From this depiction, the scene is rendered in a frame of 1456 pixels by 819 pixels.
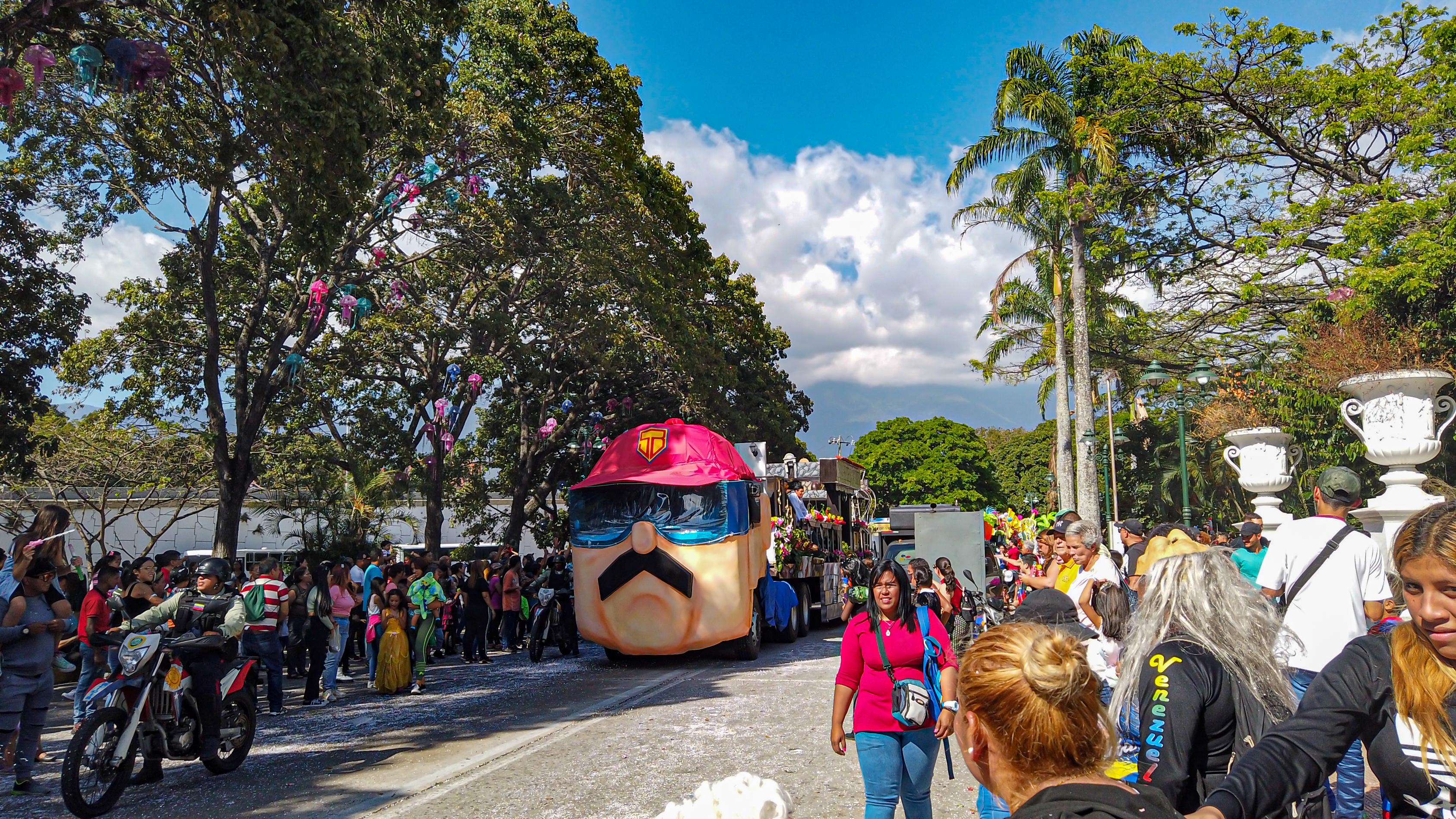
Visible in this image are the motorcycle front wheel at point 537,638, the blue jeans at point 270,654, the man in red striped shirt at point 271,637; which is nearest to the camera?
the man in red striped shirt at point 271,637

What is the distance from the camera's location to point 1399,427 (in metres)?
11.1

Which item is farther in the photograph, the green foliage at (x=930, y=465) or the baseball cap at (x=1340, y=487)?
the green foliage at (x=930, y=465)

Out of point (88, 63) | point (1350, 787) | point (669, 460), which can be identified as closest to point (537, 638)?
point (669, 460)

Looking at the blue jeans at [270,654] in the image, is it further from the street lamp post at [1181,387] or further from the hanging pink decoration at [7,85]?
the street lamp post at [1181,387]

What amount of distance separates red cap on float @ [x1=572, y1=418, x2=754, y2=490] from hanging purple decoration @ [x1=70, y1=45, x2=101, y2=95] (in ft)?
24.6

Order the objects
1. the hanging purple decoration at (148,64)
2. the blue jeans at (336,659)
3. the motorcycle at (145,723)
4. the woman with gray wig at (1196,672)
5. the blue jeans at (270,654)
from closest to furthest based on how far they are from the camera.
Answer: the woman with gray wig at (1196,672), the motorcycle at (145,723), the hanging purple decoration at (148,64), the blue jeans at (270,654), the blue jeans at (336,659)

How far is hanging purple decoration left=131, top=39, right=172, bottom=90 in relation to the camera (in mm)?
8805

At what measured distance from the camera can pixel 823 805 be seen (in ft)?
20.9

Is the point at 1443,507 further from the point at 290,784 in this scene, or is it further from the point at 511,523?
the point at 511,523

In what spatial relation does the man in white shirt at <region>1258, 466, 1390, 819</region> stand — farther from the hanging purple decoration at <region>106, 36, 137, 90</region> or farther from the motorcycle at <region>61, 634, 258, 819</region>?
the hanging purple decoration at <region>106, 36, 137, 90</region>

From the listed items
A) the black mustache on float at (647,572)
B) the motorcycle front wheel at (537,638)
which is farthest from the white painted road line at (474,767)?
the motorcycle front wheel at (537,638)

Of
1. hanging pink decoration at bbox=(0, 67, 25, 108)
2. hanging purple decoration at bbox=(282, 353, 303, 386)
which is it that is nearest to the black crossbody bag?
hanging pink decoration at bbox=(0, 67, 25, 108)

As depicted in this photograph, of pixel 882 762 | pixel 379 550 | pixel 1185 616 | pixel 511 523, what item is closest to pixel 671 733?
pixel 882 762

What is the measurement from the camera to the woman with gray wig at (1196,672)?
2.74 metres
